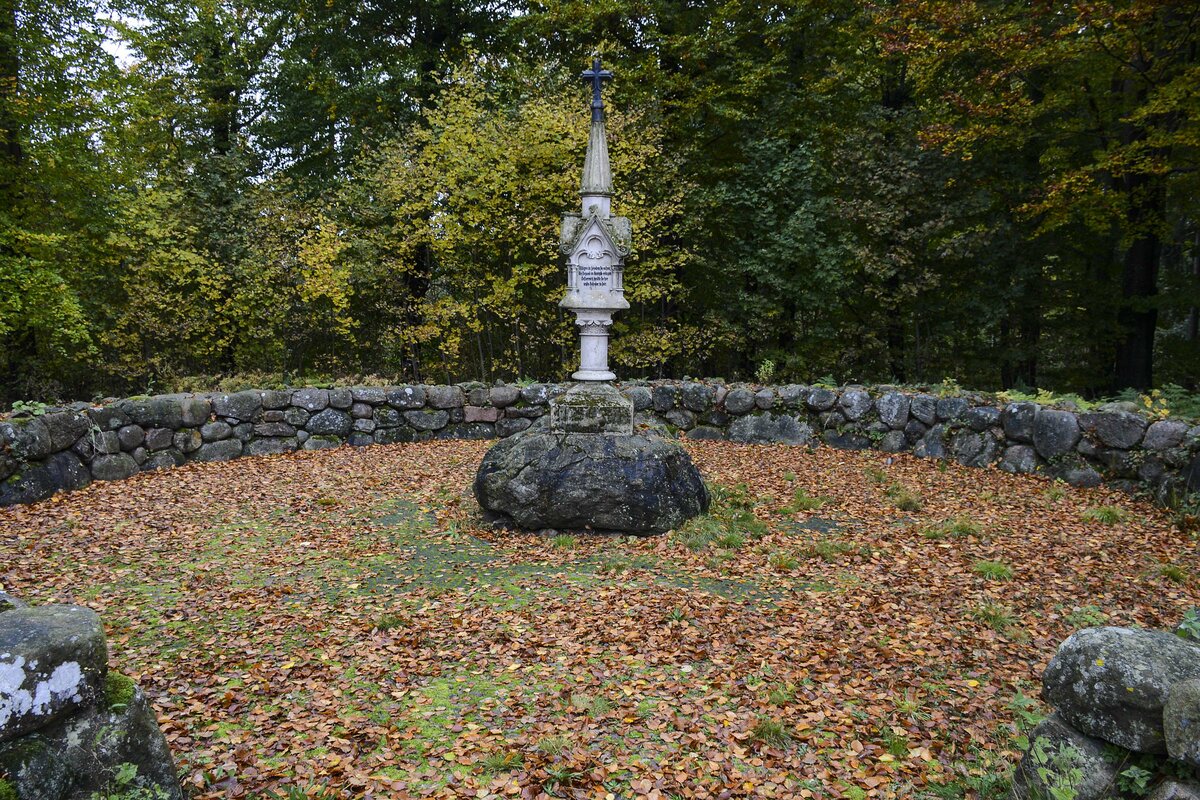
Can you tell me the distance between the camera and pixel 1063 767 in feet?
8.82

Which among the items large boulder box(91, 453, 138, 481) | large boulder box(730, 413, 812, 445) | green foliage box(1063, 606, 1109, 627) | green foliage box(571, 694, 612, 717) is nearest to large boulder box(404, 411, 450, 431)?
large boulder box(91, 453, 138, 481)

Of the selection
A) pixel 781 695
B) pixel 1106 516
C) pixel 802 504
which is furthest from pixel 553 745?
pixel 1106 516

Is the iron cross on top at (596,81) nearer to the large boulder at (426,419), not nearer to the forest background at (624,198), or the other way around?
the forest background at (624,198)

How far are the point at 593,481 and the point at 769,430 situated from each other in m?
5.84

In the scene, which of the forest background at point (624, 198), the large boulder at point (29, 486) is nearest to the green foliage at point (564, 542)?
the large boulder at point (29, 486)

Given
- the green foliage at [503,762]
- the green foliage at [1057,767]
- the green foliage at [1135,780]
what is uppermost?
the green foliage at [1135,780]

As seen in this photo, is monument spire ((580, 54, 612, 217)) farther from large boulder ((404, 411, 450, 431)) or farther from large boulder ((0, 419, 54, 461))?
large boulder ((0, 419, 54, 461))

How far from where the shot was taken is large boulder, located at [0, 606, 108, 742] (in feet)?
7.65

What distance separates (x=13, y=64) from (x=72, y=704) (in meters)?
14.1

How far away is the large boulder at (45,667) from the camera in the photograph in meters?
2.33

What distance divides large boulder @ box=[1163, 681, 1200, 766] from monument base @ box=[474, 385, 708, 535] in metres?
4.90

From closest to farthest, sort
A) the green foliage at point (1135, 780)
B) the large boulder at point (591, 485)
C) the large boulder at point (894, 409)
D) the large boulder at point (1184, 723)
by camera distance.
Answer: the large boulder at point (1184, 723) → the green foliage at point (1135, 780) → the large boulder at point (591, 485) → the large boulder at point (894, 409)

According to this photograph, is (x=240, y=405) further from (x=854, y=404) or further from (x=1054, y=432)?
(x=1054, y=432)

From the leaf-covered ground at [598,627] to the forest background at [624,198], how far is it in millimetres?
6294
